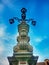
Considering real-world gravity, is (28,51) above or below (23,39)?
below

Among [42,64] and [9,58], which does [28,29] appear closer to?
[9,58]

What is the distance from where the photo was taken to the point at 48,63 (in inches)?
1537

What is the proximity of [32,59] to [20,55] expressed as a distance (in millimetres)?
761

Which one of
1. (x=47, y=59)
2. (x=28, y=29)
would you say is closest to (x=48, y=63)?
(x=47, y=59)

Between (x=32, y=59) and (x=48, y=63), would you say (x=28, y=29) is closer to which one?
(x=32, y=59)

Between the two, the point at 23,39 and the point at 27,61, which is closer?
the point at 27,61

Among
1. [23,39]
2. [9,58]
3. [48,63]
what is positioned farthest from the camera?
[48,63]

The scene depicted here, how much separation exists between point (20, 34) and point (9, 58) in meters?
1.97

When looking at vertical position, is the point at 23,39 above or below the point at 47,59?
below

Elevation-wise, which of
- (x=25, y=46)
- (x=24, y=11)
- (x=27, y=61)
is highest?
(x=24, y=11)

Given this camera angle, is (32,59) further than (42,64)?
No

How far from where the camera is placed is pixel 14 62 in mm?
12805

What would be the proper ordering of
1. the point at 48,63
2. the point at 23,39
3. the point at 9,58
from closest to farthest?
the point at 9,58 → the point at 23,39 → the point at 48,63

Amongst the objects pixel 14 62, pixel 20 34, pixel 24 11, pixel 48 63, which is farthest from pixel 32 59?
pixel 48 63
